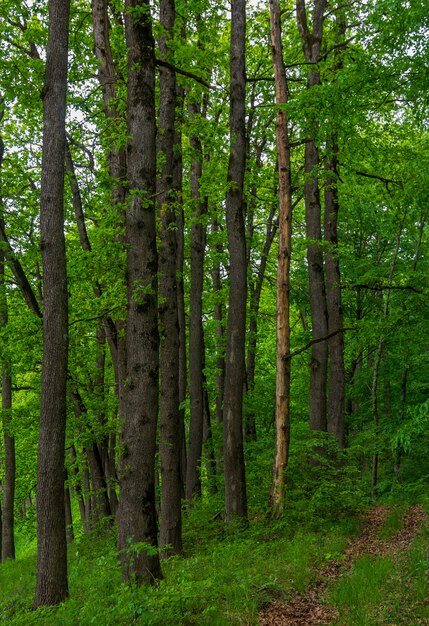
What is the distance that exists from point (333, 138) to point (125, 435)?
24.3 feet

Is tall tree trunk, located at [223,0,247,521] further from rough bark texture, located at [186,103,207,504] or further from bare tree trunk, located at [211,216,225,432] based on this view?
bare tree trunk, located at [211,216,225,432]

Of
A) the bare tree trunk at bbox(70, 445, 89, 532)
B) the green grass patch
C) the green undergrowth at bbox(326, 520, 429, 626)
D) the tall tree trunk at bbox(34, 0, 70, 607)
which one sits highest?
the tall tree trunk at bbox(34, 0, 70, 607)

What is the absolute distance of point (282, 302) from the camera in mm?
11078

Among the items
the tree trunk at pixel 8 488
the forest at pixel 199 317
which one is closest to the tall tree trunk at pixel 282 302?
the forest at pixel 199 317

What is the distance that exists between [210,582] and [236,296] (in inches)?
238

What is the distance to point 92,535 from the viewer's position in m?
16.4

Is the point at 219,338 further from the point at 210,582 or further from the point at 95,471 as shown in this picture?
the point at 210,582

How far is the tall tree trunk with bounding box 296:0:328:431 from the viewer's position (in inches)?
530

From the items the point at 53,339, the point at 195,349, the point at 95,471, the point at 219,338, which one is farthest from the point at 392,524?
the point at 219,338

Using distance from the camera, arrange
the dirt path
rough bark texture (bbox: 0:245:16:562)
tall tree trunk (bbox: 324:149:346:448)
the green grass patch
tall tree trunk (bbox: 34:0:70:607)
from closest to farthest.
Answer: the dirt path < tall tree trunk (bbox: 34:0:70:607) < the green grass patch < tall tree trunk (bbox: 324:149:346:448) < rough bark texture (bbox: 0:245:16:562)

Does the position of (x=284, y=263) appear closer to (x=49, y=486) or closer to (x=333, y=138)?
(x=333, y=138)

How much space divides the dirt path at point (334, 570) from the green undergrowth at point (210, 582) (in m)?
0.15

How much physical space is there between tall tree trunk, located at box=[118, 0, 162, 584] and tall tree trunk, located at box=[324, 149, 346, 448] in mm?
7459

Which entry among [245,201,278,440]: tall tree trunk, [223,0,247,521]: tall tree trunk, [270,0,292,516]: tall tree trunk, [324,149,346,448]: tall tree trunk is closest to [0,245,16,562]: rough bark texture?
[245,201,278,440]: tall tree trunk
